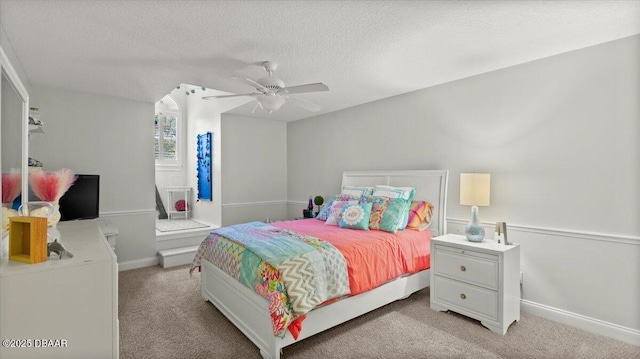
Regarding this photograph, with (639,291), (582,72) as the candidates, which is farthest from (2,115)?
(639,291)

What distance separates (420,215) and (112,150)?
167 inches

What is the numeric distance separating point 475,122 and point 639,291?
198 cm

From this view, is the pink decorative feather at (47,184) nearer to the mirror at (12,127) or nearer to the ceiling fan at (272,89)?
the mirror at (12,127)

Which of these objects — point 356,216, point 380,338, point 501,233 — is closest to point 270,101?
point 356,216

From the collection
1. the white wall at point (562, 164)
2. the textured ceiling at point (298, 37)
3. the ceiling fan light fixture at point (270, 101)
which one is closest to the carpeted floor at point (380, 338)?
the white wall at point (562, 164)

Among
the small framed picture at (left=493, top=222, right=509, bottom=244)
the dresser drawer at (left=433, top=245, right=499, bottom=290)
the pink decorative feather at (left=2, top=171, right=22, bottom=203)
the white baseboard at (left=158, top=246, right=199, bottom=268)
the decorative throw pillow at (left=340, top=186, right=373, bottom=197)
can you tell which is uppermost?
the pink decorative feather at (left=2, top=171, right=22, bottom=203)

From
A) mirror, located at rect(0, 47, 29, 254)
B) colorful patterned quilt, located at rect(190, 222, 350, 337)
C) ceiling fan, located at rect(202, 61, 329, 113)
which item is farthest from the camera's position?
ceiling fan, located at rect(202, 61, 329, 113)

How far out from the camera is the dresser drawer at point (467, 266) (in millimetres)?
2619

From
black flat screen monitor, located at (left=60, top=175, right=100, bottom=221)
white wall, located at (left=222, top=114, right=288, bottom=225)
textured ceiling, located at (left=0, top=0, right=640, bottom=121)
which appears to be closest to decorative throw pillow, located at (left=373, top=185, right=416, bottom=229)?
textured ceiling, located at (left=0, top=0, right=640, bottom=121)

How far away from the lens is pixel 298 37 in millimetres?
2406

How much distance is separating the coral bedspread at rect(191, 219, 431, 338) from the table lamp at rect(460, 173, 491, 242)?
22.1 inches

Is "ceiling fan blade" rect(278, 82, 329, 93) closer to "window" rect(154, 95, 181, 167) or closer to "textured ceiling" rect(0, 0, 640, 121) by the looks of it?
"textured ceiling" rect(0, 0, 640, 121)

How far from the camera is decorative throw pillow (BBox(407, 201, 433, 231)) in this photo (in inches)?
136

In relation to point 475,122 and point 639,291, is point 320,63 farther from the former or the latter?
point 639,291
